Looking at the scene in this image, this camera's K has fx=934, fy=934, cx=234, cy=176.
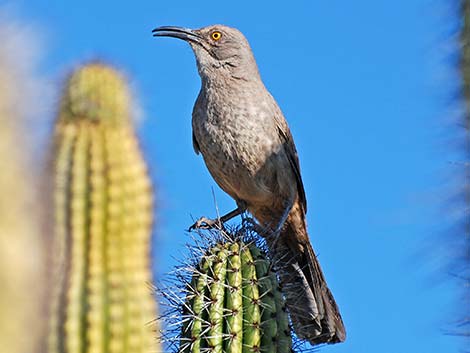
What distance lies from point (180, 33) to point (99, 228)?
17.7 ft

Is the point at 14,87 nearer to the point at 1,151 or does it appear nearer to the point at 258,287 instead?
the point at 1,151

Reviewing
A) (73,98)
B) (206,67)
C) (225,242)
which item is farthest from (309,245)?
(73,98)

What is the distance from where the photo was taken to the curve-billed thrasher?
661 cm

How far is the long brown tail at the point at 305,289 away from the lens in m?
5.14

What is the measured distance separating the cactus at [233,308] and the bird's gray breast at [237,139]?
2359 millimetres

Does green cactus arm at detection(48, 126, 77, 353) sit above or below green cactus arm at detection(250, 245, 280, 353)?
below

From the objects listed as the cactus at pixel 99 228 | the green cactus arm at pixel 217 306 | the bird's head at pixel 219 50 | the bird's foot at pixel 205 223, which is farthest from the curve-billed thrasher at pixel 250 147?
the cactus at pixel 99 228

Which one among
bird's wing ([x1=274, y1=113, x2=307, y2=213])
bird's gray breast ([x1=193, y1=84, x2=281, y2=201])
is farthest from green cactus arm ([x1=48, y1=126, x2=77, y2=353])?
bird's wing ([x1=274, y1=113, x2=307, y2=213])

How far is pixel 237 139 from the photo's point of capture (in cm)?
661

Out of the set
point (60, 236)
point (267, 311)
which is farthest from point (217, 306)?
point (60, 236)

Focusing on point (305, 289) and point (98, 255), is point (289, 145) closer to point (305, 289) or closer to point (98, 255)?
point (305, 289)

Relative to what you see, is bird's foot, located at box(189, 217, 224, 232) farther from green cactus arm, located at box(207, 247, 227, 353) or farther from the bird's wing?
the bird's wing

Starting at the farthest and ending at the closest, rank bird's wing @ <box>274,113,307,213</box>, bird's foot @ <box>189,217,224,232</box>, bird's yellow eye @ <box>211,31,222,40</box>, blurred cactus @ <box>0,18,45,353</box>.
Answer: bird's yellow eye @ <box>211,31,222,40</box> → bird's wing @ <box>274,113,307,213</box> → bird's foot @ <box>189,217,224,232</box> → blurred cactus @ <box>0,18,45,353</box>

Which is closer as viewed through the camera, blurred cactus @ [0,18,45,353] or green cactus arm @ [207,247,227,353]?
blurred cactus @ [0,18,45,353]
